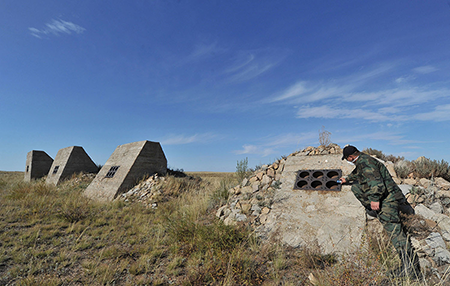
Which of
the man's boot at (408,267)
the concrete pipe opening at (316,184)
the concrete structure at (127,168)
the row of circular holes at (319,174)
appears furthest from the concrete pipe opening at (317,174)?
the concrete structure at (127,168)

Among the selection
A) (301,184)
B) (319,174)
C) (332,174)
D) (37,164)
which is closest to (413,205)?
(332,174)

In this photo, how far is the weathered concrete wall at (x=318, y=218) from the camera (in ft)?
15.6

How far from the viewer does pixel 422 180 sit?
19.2ft

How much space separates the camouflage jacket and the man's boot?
38.7 inches

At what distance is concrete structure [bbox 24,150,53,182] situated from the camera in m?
Result: 20.9

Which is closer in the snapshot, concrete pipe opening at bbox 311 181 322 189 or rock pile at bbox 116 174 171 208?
concrete pipe opening at bbox 311 181 322 189

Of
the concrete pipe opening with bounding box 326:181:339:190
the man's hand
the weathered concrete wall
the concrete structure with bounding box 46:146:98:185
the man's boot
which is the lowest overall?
the man's boot

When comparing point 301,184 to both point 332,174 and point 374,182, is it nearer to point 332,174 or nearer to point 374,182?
point 332,174

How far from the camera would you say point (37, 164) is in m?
21.3

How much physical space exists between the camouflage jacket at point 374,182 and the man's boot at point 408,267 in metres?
0.98

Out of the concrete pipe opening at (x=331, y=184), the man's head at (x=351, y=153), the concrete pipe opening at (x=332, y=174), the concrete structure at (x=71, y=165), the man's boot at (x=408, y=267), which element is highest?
the concrete structure at (x=71, y=165)

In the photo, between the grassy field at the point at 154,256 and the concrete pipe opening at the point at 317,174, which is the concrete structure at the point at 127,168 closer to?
the grassy field at the point at 154,256

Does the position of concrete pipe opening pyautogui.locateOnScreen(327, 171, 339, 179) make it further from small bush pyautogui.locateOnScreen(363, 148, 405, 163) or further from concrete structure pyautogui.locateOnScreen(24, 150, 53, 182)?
concrete structure pyautogui.locateOnScreen(24, 150, 53, 182)

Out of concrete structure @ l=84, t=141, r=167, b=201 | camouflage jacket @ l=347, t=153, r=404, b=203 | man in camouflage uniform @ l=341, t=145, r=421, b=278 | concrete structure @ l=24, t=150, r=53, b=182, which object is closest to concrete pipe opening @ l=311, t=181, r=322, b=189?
man in camouflage uniform @ l=341, t=145, r=421, b=278
